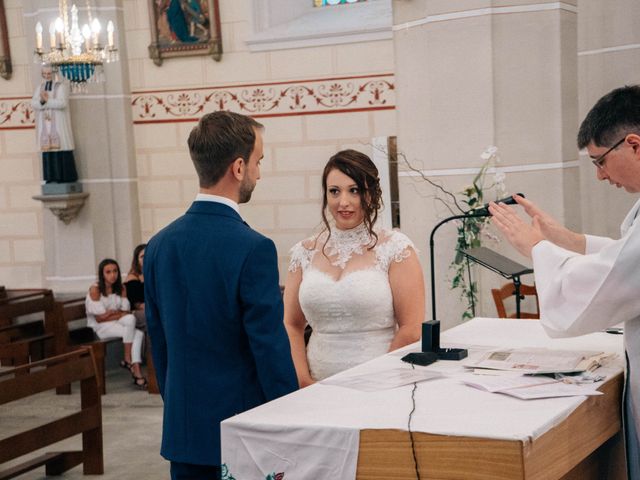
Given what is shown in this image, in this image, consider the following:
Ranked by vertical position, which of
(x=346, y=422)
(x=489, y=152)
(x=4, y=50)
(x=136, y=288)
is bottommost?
(x=136, y=288)

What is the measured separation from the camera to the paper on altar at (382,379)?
2570 mm

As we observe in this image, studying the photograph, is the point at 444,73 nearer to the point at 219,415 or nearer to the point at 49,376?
the point at 49,376

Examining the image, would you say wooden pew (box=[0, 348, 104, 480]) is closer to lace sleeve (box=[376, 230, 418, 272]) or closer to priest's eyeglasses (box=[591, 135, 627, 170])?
lace sleeve (box=[376, 230, 418, 272])

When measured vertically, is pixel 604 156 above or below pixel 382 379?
above

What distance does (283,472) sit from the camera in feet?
7.66

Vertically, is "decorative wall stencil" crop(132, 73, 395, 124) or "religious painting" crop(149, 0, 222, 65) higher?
"religious painting" crop(149, 0, 222, 65)

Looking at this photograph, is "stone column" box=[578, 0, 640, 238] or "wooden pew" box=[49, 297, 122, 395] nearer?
"stone column" box=[578, 0, 640, 238]

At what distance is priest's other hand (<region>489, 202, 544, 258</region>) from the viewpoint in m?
2.78

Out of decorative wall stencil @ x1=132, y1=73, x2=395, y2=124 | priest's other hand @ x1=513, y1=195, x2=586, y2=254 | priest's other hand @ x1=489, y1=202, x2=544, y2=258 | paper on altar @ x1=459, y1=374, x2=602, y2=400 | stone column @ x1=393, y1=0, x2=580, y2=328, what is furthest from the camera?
decorative wall stencil @ x1=132, y1=73, x2=395, y2=124

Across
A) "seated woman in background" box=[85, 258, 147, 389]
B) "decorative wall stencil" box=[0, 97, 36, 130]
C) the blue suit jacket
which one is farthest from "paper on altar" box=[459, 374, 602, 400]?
"decorative wall stencil" box=[0, 97, 36, 130]

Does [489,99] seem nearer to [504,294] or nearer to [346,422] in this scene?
[504,294]

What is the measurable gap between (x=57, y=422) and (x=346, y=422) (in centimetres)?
353

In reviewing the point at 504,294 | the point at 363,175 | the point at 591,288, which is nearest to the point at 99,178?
the point at 504,294

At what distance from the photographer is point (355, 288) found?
12.2 feet
